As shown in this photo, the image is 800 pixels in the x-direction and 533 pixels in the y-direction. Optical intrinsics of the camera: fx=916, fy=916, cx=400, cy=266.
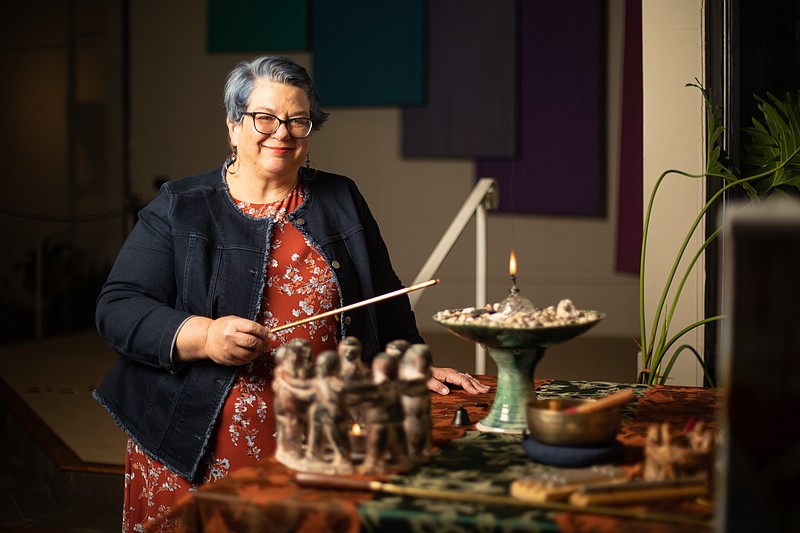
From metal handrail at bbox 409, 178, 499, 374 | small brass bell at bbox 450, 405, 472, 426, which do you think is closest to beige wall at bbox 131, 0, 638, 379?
metal handrail at bbox 409, 178, 499, 374

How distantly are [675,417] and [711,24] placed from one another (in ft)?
6.58

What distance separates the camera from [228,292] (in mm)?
1856

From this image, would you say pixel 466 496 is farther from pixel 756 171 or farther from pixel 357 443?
pixel 756 171

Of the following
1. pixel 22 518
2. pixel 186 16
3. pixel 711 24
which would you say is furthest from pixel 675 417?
pixel 186 16

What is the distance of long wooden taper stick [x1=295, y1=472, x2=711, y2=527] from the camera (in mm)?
1045

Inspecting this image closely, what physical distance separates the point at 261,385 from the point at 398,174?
497 centimetres

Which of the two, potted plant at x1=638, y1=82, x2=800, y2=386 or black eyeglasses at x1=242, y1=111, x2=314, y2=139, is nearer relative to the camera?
black eyeglasses at x1=242, y1=111, x2=314, y2=139

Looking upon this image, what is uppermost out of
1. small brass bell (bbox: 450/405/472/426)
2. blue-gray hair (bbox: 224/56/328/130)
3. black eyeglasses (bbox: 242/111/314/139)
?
blue-gray hair (bbox: 224/56/328/130)

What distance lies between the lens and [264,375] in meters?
1.83

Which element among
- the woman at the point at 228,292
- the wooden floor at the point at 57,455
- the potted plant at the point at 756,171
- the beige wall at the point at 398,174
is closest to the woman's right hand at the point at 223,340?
the woman at the point at 228,292

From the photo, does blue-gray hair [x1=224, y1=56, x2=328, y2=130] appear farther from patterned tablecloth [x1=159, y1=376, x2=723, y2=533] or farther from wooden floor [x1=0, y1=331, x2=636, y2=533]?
wooden floor [x1=0, y1=331, x2=636, y2=533]

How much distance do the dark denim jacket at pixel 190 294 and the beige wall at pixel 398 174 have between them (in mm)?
4617

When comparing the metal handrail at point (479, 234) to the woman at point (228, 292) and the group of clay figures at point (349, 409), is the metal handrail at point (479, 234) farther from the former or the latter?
the group of clay figures at point (349, 409)

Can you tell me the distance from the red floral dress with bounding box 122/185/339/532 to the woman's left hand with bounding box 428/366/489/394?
239 millimetres
